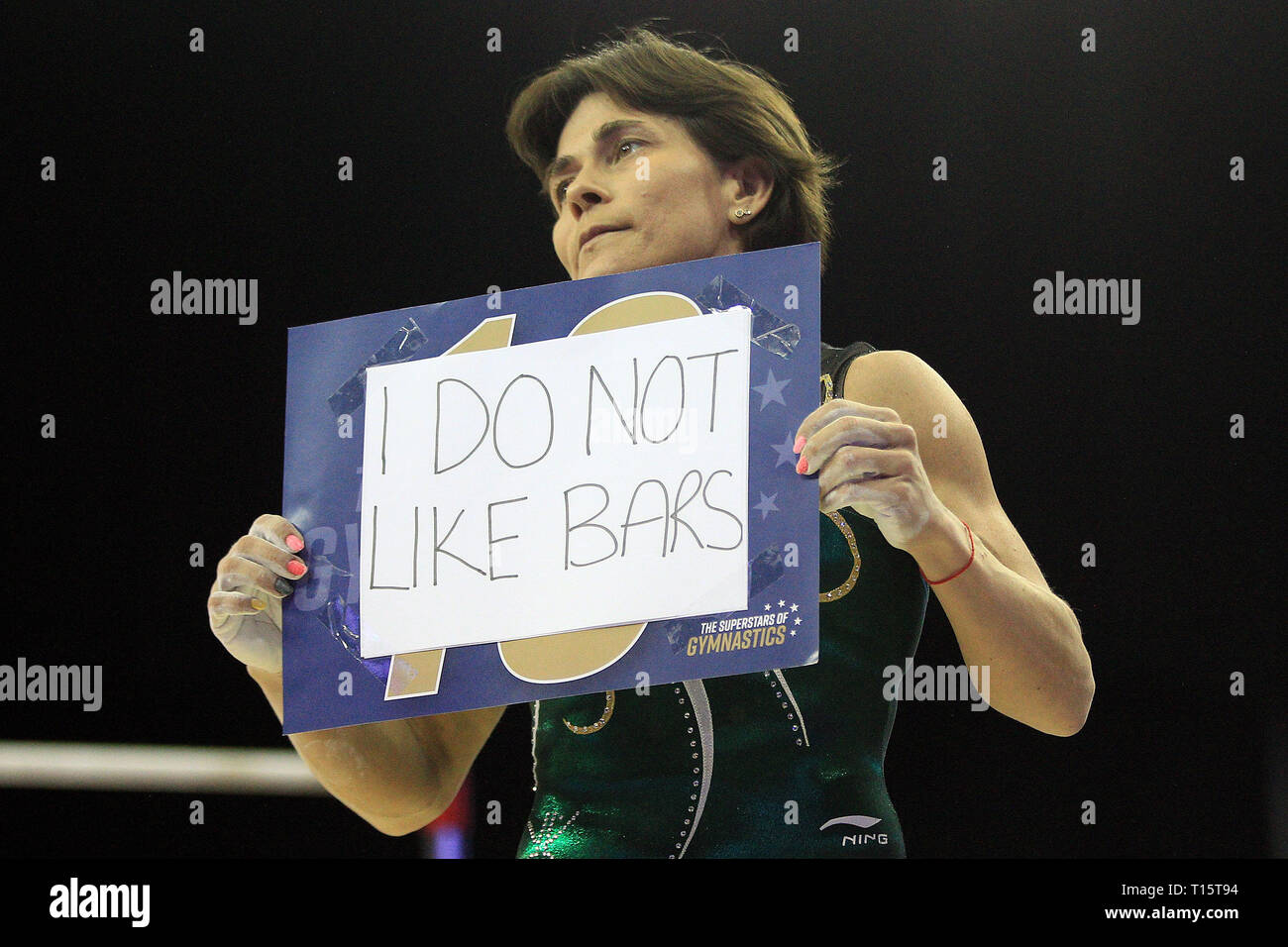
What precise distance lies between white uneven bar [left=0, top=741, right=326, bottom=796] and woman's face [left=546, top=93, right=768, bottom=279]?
3.33ft

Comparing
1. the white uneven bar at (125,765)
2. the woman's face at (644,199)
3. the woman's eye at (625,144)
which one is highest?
the woman's eye at (625,144)

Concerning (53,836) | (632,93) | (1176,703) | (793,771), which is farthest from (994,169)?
(53,836)

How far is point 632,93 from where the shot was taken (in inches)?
99.3

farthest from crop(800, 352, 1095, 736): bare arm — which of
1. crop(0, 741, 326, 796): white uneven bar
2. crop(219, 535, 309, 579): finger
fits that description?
crop(0, 741, 326, 796): white uneven bar

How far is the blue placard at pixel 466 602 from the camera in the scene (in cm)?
205

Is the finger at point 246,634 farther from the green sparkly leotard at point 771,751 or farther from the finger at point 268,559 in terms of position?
the green sparkly leotard at point 771,751

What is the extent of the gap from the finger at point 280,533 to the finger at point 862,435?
780 mm

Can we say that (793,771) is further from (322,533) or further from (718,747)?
(322,533)

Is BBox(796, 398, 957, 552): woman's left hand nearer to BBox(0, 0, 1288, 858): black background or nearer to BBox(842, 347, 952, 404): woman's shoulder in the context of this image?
BBox(842, 347, 952, 404): woman's shoulder

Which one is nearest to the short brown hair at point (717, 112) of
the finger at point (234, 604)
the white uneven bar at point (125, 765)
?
the finger at point (234, 604)

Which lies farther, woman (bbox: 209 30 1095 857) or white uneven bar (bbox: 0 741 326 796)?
white uneven bar (bbox: 0 741 326 796)

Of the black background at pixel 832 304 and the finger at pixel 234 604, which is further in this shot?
the black background at pixel 832 304

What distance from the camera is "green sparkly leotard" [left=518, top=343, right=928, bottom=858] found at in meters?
2.14

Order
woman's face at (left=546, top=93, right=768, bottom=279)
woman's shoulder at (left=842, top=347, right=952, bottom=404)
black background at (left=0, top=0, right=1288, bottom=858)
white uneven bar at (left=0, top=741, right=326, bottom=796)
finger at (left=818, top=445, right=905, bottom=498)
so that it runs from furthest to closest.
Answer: white uneven bar at (left=0, top=741, right=326, bottom=796)
black background at (left=0, top=0, right=1288, bottom=858)
woman's face at (left=546, top=93, right=768, bottom=279)
woman's shoulder at (left=842, top=347, right=952, bottom=404)
finger at (left=818, top=445, right=905, bottom=498)
